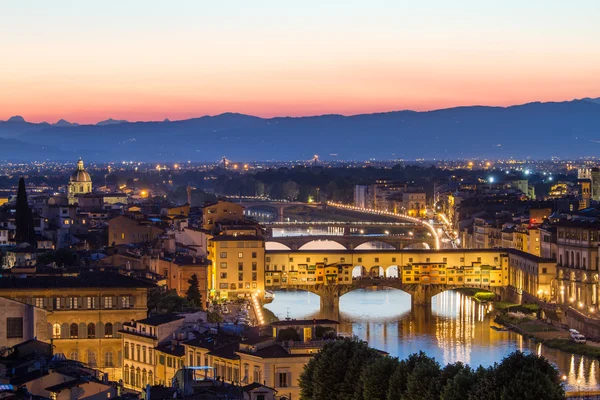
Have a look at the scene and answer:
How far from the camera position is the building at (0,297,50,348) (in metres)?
18.6

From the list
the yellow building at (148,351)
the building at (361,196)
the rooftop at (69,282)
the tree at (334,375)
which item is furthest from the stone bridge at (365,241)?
the building at (361,196)

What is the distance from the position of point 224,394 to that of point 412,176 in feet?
368

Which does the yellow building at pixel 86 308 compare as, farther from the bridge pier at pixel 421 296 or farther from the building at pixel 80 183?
the building at pixel 80 183

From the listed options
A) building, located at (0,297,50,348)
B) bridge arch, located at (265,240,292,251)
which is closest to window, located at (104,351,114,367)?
building, located at (0,297,50,348)

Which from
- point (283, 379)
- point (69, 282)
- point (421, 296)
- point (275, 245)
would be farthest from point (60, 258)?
point (275, 245)

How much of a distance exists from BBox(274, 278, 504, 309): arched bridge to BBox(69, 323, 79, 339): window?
15058 mm

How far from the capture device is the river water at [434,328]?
2725cm

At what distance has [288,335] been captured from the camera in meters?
19.3

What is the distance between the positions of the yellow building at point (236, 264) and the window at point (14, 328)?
18347 millimetres

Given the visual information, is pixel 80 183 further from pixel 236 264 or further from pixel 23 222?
pixel 236 264

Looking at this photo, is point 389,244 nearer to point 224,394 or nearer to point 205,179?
point 224,394

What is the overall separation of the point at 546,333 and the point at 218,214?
15.5m

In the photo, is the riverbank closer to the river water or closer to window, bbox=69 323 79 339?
the river water

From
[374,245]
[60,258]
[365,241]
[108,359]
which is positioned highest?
[60,258]
